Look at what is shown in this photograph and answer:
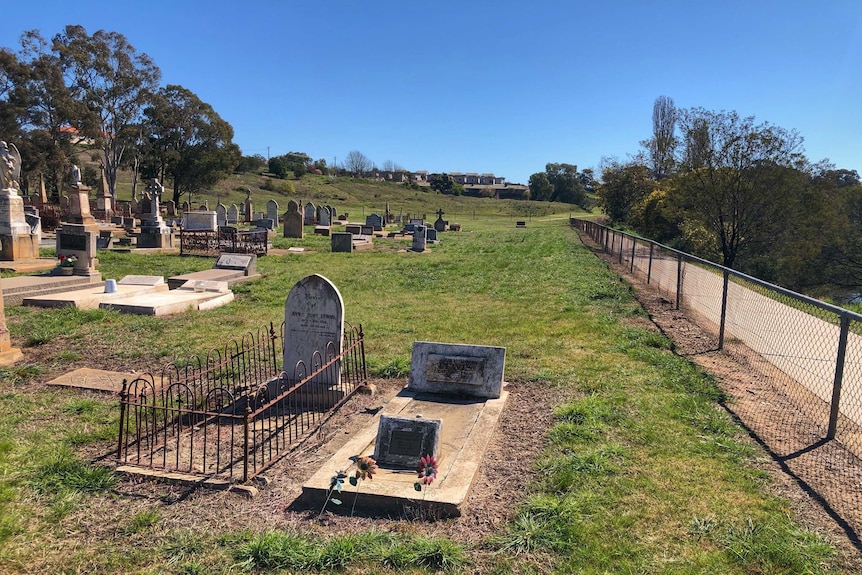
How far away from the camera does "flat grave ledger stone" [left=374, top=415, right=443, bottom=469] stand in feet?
16.6

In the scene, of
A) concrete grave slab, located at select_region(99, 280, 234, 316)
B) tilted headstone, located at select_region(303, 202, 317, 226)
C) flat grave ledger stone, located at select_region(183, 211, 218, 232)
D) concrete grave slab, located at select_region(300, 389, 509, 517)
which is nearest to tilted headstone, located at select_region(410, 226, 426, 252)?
flat grave ledger stone, located at select_region(183, 211, 218, 232)

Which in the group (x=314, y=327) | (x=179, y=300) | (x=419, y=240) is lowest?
(x=179, y=300)

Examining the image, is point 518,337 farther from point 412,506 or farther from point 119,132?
point 119,132

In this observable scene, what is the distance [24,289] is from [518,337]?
9.99m

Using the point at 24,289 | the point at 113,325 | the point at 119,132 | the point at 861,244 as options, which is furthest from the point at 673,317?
the point at 119,132

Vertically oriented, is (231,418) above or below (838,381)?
below

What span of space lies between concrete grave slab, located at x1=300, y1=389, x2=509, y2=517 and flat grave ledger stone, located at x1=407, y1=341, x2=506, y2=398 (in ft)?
1.10

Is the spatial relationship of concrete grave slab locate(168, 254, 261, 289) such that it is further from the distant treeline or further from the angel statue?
the distant treeline

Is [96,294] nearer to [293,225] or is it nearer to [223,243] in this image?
[223,243]

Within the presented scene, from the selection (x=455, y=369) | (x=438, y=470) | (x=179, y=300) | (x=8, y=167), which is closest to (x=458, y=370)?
(x=455, y=369)

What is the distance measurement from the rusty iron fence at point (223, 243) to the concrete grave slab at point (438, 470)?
16669 mm

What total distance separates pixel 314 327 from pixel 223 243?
57.6 feet

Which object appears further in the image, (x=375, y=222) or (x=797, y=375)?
(x=375, y=222)

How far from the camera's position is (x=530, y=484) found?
4.79 m
